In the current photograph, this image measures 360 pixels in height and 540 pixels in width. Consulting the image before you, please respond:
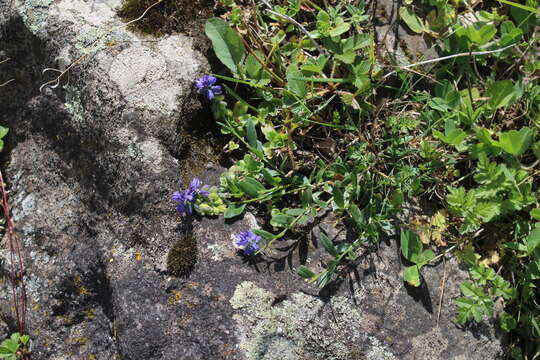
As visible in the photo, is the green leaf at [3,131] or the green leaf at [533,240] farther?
the green leaf at [3,131]

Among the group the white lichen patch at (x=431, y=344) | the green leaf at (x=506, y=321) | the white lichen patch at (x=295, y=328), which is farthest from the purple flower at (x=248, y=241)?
the green leaf at (x=506, y=321)

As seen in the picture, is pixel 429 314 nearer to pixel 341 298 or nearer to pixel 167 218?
pixel 341 298

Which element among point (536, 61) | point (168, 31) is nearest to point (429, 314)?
point (536, 61)

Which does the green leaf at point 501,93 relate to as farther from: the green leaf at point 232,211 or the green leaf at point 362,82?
the green leaf at point 232,211

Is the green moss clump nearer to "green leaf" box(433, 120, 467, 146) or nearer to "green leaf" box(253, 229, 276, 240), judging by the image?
"green leaf" box(253, 229, 276, 240)

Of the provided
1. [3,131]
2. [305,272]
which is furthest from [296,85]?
[3,131]

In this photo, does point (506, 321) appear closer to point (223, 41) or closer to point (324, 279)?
point (324, 279)

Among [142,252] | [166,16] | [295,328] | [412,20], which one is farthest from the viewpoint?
[412,20]
